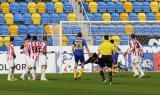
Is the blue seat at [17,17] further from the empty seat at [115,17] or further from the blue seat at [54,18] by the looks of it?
the empty seat at [115,17]

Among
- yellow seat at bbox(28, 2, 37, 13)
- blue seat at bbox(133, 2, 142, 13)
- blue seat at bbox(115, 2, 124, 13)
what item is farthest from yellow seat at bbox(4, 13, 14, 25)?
blue seat at bbox(133, 2, 142, 13)

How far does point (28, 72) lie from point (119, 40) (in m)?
11.0

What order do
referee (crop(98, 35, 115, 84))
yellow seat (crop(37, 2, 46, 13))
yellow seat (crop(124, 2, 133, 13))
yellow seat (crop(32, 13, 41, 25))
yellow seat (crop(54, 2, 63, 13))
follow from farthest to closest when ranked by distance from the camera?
1. yellow seat (crop(124, 2, 133, 13))
2. yellow seat (crop(54, 2, 63, 13))
3. yellow seat (crop(37, 2, 46, 13))
4. yellow seat (crop(32, 13, 41, 25))
5. referee (crop(98, 35, 115, 84))

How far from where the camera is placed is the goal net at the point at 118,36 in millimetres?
38156

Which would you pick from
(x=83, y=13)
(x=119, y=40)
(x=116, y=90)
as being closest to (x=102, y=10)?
(x=83, y=13)

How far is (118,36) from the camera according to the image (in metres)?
39.3

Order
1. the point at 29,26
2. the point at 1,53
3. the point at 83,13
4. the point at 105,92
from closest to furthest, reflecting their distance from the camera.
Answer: the point at 105,92
the point at 1,53
the point at 29,26
the point at 83,13

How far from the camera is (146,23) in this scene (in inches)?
1576

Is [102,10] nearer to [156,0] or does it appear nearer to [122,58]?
[156,0]

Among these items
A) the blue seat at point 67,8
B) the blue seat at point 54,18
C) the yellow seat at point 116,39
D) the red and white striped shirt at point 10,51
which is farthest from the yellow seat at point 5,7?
the red and white striped shirt at point 10,51

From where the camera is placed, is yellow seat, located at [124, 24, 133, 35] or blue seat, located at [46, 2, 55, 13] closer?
yellow seat, located at [124, 24, 133, 35]

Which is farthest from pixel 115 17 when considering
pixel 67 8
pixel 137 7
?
pixel 67 8

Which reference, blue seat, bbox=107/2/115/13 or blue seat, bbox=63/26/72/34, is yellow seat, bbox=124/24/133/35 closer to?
blue seat, bbox=63/26/72/34

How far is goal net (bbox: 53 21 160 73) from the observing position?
125 ft
